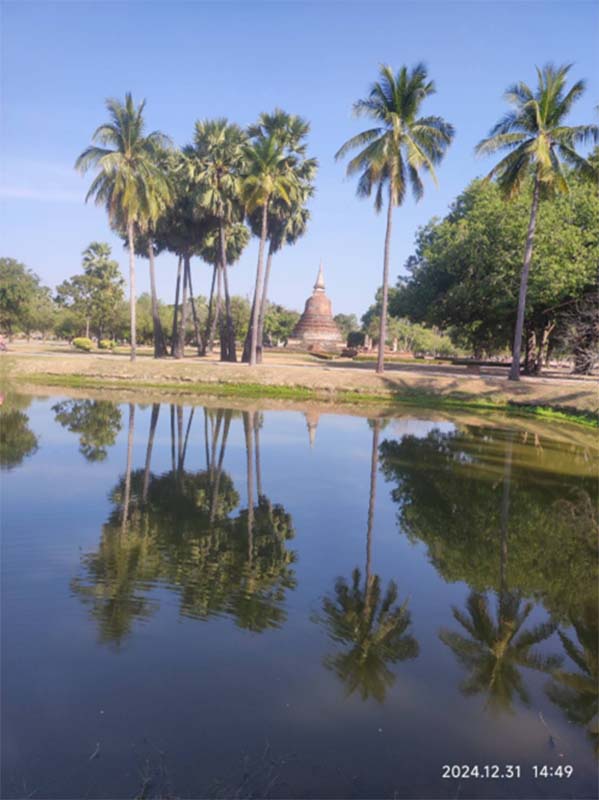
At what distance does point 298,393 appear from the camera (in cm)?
2959

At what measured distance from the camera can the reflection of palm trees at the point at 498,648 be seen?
214 inches

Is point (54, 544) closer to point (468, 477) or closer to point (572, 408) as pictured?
point (468, 477)

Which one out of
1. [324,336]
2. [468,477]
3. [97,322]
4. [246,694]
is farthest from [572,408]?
[97,322]

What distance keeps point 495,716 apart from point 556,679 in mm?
1024

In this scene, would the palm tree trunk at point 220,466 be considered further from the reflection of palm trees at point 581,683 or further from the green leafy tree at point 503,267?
the green leafy tree at point 503,267

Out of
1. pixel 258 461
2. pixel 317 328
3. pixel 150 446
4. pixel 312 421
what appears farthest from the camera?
pixel 317 328

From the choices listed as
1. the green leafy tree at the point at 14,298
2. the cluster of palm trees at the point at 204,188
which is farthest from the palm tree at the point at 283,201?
the green leafy tree at the point at 14,298

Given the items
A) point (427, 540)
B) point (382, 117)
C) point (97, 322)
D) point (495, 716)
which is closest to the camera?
point (495, 716)

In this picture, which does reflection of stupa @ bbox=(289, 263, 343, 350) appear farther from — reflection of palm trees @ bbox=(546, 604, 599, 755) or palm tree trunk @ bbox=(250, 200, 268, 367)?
reflection of palm trees @ bbox=(546, 604, 599, 755)

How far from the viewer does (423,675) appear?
5.58 m

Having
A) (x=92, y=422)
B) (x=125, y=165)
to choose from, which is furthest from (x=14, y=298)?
(x=92, y=422)

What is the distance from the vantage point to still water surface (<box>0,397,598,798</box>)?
4328 millimetres

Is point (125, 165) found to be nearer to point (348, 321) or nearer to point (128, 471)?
point (128, 471)

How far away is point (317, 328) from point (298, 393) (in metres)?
41.9
